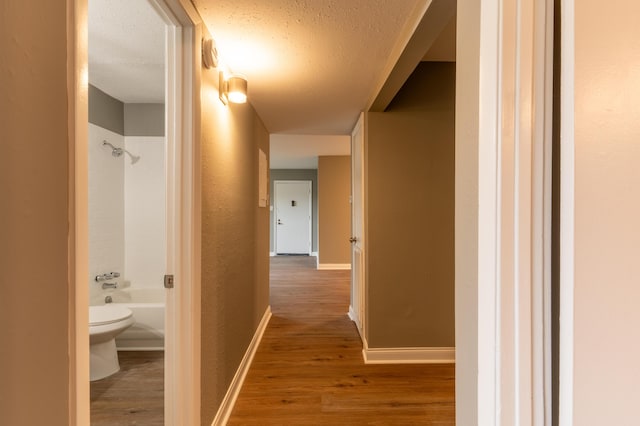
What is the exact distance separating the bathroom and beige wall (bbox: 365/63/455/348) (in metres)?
1.64

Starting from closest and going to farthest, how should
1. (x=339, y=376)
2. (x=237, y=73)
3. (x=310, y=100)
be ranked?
(x=237, y=73)
(x=339, y=376)
(x=310, y=100)

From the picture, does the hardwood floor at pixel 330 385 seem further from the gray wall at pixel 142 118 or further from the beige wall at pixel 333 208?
the beige wall at pixel 333 208

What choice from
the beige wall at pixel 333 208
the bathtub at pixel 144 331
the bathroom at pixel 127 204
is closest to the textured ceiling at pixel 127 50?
the bathroom at pixel 127 204

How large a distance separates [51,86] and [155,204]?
267 cm

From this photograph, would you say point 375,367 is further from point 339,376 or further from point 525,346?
point 525,346

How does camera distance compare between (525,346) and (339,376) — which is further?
(339,376)

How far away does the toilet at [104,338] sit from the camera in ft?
6.93

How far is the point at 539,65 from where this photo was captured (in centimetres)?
49

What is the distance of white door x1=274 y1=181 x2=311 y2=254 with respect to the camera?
7.86 m

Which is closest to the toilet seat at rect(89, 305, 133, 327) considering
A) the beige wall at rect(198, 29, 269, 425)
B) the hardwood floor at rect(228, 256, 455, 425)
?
the beige wall at rect(198, 29, 269, 425)

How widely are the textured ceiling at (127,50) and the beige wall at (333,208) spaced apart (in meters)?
3.61

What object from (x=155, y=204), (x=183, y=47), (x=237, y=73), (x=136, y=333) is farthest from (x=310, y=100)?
(x=136, y=333)

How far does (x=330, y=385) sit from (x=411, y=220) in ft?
4.40

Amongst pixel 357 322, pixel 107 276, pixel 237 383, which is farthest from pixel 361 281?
pixel 107 276
